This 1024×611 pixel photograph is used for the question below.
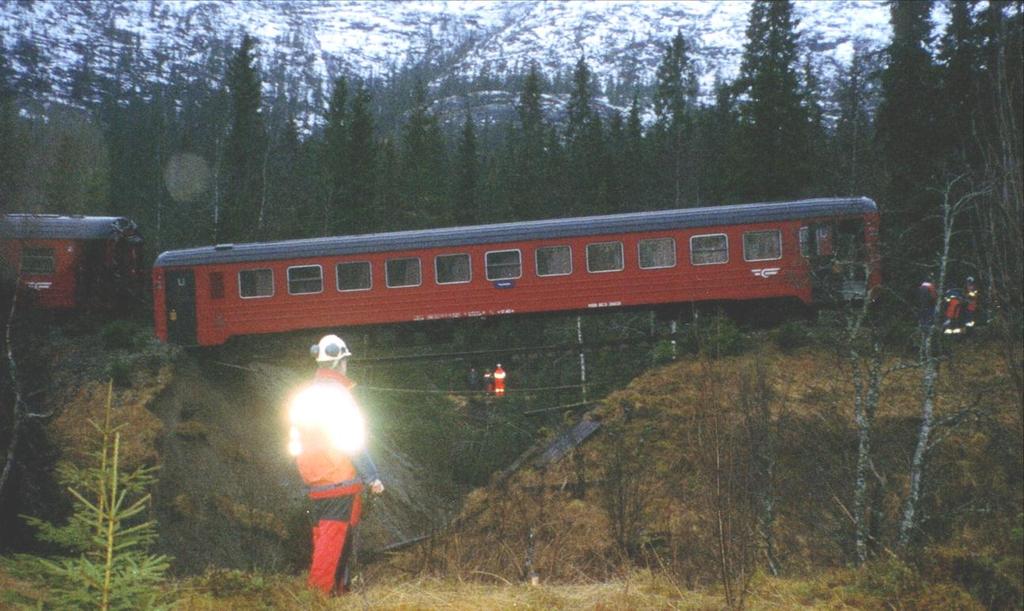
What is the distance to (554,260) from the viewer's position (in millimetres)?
16109

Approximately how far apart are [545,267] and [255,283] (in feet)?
20.4

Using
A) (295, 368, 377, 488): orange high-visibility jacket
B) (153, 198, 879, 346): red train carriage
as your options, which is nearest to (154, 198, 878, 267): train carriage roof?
(153, 198, 879, 346): red train carriage

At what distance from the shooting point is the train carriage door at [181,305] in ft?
56.3

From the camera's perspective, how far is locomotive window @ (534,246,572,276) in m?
16.1

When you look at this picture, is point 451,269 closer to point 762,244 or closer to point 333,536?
point 762,244

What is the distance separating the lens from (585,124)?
48438 mm

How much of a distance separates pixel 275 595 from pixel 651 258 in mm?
12415

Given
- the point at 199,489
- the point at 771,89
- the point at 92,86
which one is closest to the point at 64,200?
the point at 199,489

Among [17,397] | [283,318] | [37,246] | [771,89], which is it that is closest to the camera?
[17,397]

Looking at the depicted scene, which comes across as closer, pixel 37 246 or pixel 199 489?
pixel 199 489

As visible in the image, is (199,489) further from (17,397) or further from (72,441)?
(17,397)

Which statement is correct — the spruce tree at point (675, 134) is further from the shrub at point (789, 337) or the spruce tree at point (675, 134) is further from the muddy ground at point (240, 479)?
the muddy ground at point (240, 479)

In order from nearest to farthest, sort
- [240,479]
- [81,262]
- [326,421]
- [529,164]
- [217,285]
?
[326,421]
[240,479]
[217,285]
[81,262]
[529,164]

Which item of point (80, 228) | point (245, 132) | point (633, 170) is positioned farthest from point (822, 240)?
point (245, 132)
